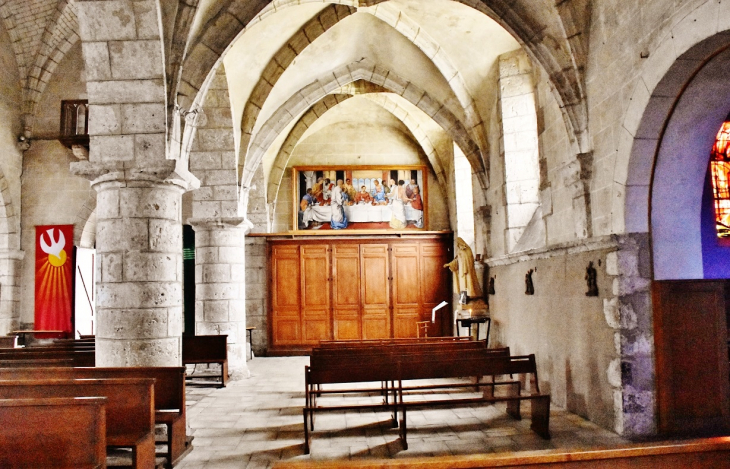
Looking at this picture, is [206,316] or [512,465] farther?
[206,316]

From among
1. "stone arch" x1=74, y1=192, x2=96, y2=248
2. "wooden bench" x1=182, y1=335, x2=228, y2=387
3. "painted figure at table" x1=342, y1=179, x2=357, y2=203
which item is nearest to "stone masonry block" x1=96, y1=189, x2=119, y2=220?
"wooden bench" x1=182, y1=335, x2=228, y2=387

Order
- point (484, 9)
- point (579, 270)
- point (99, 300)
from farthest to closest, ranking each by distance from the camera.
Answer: point (484, 9), point (579, 270), point (99, 300)

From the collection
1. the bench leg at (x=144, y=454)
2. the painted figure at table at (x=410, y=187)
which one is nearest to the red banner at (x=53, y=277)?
the painted figure at table at (x=410, y=187)

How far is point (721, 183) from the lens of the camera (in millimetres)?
6703

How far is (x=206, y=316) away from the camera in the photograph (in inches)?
363

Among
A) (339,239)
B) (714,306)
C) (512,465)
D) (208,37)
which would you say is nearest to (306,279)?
(339,239)

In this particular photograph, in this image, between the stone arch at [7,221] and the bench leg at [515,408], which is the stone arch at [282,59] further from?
the bench leg at [515,408]

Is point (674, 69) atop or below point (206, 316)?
atop

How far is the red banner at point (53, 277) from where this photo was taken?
1145 centimetres

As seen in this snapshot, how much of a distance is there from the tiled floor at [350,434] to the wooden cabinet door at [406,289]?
5882 millimetres

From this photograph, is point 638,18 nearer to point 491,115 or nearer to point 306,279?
point 491,115

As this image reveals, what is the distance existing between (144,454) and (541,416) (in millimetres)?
3281

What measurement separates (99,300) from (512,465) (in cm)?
436

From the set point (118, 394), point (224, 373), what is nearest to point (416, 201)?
point (224, 373)
